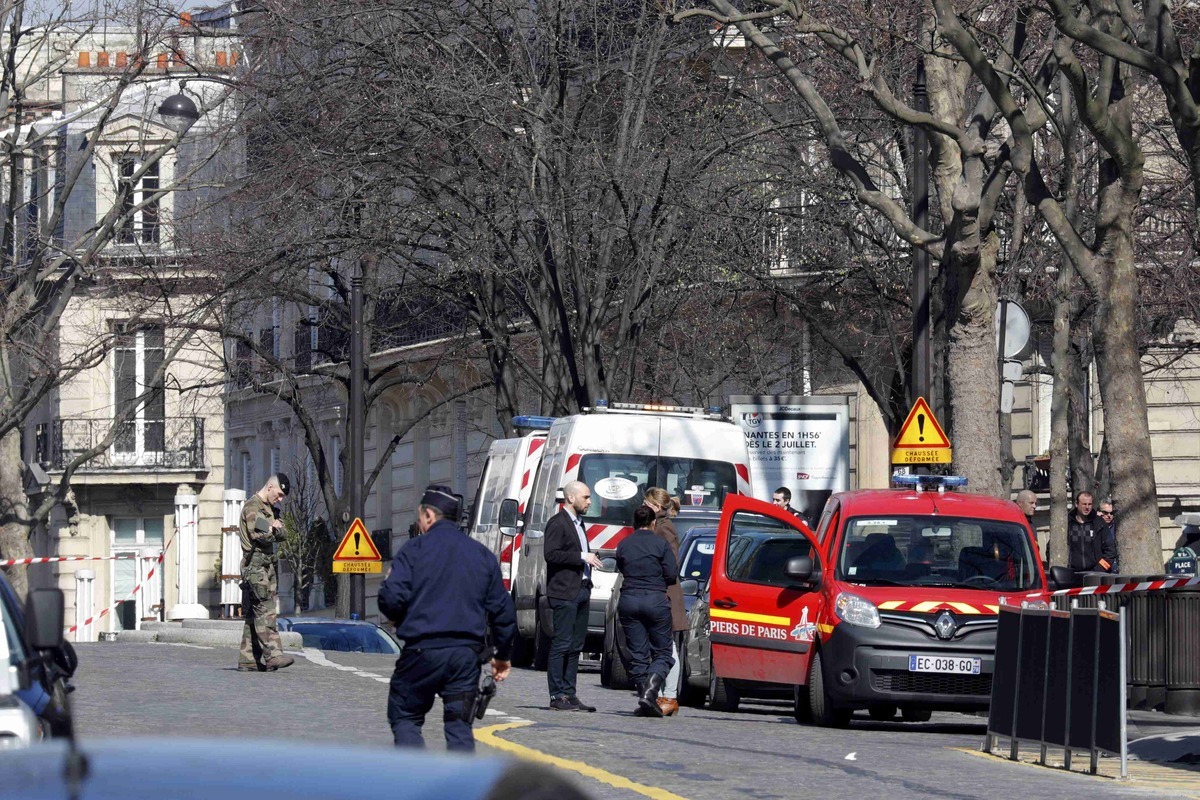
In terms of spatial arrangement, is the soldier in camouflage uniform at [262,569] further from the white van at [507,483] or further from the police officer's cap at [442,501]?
the police officer's cap at [442,501]

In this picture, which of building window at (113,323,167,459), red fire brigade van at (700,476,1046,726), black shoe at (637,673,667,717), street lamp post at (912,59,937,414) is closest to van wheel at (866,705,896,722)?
red fire brigade van at (700,476,1046,726)

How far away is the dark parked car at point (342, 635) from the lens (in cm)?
2831

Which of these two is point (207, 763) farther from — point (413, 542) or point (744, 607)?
point (744, 607)

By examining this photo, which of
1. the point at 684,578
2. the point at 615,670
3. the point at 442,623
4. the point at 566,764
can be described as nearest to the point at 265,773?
the point at 442,623

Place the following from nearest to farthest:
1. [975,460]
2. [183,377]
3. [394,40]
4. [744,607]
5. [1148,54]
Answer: [1148,54], [744,607], [975,460], [394,40], [183,377]

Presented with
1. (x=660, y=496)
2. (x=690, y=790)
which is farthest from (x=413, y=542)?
(x=660, y=496)

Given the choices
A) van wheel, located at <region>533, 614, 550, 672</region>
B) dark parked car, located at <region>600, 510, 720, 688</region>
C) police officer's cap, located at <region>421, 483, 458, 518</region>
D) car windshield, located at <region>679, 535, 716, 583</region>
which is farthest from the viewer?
van wheel, located at <region>533, 614, 550, 672</region>

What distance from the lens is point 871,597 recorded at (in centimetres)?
1655

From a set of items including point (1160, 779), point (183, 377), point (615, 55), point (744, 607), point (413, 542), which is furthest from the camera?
point (183, 377)

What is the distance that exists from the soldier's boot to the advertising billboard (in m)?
10.6

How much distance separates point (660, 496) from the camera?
57.3ft

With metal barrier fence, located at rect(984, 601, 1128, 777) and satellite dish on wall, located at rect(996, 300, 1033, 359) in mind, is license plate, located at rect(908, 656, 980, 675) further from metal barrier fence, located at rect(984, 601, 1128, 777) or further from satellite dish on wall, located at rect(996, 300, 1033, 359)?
satellite dish on wall, located at rect(996, 300, 1033, 359)

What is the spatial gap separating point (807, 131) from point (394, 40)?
618 cm

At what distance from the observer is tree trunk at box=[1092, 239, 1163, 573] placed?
18031 millimetres
